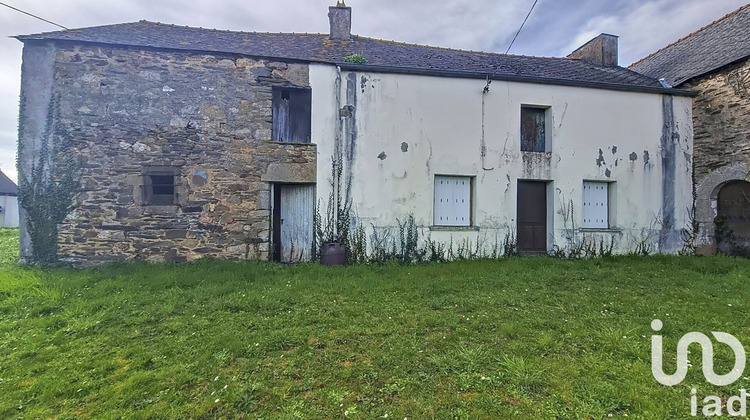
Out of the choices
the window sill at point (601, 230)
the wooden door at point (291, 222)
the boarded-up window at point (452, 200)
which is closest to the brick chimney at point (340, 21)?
the wooden door at point (291, 222)

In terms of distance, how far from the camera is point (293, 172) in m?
7.84

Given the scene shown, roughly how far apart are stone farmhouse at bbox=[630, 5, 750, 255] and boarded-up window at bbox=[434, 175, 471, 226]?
6.27 metres

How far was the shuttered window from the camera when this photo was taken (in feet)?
28.9

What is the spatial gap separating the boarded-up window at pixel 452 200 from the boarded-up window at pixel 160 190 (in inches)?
240

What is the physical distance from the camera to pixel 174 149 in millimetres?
7543

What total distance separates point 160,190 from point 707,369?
924 cm

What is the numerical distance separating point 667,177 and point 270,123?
33.9 ft

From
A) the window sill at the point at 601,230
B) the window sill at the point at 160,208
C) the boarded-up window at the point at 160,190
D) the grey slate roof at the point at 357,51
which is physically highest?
the grey slate roof at the point at 357,51

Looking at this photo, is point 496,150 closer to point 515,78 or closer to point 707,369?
point 515,78

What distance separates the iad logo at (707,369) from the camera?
2.62 m

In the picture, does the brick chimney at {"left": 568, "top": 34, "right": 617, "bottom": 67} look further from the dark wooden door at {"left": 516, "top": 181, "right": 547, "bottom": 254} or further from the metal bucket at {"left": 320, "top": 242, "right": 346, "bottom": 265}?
the metal bucket at {"left": 320, "top": 242, "right": 346, "bottom": 265}

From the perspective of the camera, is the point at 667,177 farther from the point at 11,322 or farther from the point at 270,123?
the point at 11,322

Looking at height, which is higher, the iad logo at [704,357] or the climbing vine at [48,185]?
the climbing vine at [48,185]

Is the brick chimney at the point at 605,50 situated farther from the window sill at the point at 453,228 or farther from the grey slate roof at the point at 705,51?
the window sill at the point at 453,228
